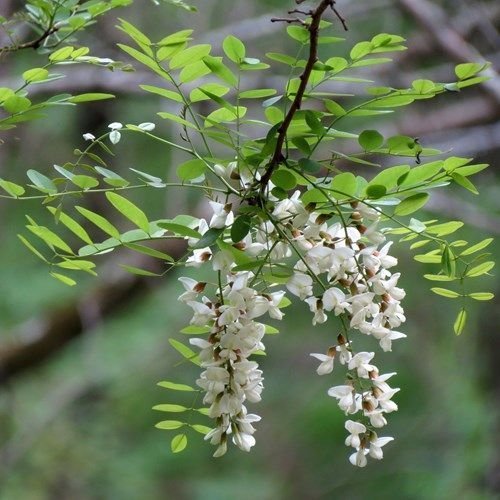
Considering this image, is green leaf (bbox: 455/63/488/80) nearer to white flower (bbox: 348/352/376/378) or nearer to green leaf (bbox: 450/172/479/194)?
green leaf (bbox: 450/172/479/194)

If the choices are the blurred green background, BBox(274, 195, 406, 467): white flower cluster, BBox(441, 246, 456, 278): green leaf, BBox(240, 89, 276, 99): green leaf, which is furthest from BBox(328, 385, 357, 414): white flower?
the blurred green background

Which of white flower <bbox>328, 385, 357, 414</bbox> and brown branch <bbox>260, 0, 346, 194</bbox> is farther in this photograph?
white flower <bbox>328, 385, 357, 414</bbox>

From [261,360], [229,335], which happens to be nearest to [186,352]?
[229,335]

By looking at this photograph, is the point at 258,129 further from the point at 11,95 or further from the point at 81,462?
the point at 11,95

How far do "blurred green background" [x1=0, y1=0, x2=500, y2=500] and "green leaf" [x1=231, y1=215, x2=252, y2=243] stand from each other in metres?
1.88

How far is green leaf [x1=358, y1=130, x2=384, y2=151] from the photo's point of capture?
0.65 m

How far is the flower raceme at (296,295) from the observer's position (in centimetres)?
65

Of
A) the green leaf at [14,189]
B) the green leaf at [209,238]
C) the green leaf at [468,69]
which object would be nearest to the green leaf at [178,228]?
the green leaf at [209,238]

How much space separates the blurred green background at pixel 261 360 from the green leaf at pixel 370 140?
188 cm

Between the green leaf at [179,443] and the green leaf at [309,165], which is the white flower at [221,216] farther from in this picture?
the green leaf at [179,443]

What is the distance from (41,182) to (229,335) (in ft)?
0.59

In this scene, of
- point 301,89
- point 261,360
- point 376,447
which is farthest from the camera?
point 261,360

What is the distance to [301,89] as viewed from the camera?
595mm

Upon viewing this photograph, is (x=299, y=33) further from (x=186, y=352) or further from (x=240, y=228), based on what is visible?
(x=186, y=352)
